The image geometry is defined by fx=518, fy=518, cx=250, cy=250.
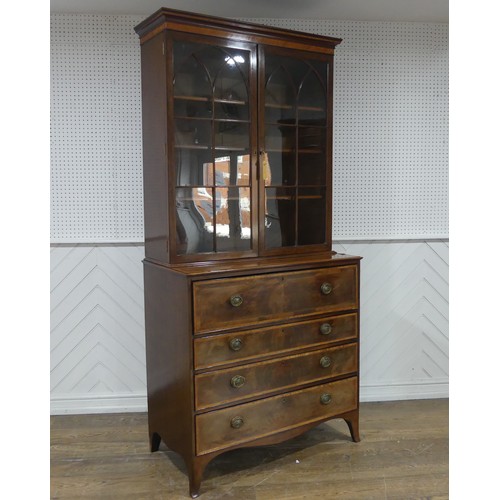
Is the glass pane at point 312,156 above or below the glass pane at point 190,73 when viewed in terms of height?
below

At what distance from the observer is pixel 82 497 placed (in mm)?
2287

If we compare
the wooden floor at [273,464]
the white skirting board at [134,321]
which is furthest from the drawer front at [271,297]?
the wooden floor at [273,464]

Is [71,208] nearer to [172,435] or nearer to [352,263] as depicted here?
[172,435]

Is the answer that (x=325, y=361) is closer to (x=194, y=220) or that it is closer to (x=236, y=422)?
(x=236, y=422)

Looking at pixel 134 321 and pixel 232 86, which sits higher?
pixel 232 86

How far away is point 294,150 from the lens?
8.79 ft

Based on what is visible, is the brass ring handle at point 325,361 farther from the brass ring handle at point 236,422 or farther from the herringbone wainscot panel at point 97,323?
the herringbone wainscot panel at point 97,323

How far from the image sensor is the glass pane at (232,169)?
2471mm

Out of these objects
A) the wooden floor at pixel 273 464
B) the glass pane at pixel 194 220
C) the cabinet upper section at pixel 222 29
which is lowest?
the wooden floor at pixel 273 464

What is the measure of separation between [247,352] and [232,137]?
1.02 metres

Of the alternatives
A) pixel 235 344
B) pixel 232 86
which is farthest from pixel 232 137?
pixel 235 344

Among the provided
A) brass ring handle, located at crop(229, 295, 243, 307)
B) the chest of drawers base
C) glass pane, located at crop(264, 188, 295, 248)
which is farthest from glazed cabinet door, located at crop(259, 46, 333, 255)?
brass ring handle, located at crop(229, 295, 243, 307)

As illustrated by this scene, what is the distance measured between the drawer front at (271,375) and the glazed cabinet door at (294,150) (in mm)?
552
